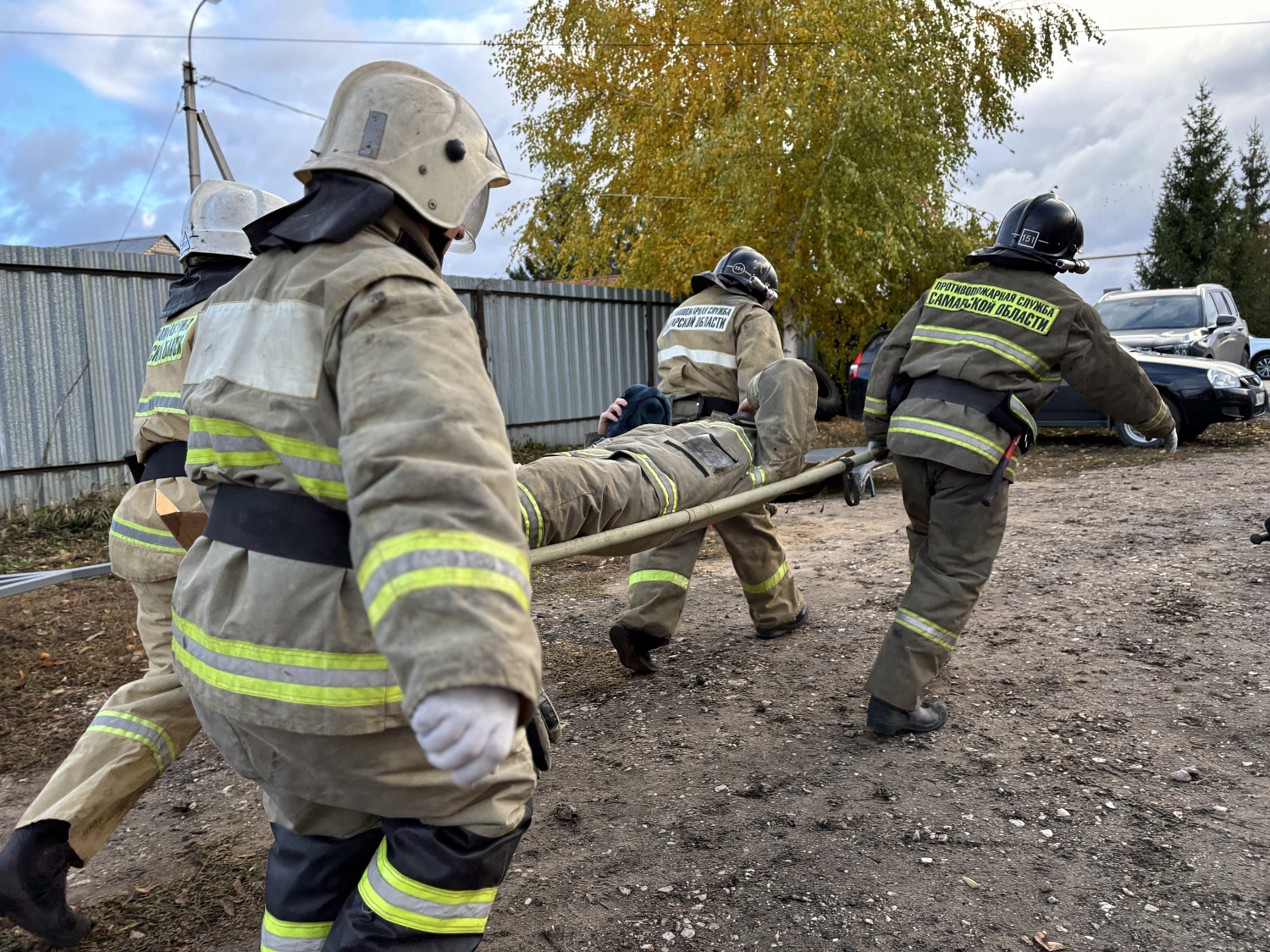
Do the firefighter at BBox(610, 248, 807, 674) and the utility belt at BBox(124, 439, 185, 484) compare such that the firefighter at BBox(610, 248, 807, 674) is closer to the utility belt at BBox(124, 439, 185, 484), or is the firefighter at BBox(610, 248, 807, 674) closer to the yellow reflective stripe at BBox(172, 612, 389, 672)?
the utility belt at BBox(124, 439, 185, 484)

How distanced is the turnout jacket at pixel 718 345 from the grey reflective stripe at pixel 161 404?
232 centimetres

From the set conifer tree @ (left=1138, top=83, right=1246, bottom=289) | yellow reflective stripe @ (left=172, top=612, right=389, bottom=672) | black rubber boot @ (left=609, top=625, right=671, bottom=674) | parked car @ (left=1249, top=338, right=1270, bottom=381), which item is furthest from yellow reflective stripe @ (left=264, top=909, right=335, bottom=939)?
conifer tree @ (left=1138, top=83, right=1246, bottom=289)

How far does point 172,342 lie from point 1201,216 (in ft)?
120

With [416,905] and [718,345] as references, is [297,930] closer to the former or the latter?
[416,905]

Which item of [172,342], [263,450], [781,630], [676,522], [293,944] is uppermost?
[172,342]

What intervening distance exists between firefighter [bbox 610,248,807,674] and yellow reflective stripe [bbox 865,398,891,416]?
53 centimetres

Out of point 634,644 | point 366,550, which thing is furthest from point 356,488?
point 634,644

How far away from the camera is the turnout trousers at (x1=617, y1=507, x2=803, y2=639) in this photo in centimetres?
422

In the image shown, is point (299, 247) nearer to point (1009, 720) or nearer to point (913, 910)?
point (913, 910)

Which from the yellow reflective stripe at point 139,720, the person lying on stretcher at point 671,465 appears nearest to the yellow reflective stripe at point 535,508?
the person lying on stretcher at point 671,465

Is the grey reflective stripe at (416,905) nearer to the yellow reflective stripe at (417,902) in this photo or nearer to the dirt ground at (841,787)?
the yellow reflective stripe at (417,902)

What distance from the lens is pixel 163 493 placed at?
9.14 ft

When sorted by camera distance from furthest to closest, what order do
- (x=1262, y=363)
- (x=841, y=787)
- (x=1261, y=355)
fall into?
(x=1261, y=355) < (x=1262, y=363) < (x=841, y=787)

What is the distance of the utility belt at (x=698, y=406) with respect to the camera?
4.49 metres
